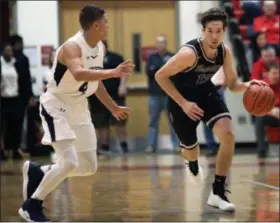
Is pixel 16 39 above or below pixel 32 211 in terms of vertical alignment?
above

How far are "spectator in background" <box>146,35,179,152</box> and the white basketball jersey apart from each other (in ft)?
21.5

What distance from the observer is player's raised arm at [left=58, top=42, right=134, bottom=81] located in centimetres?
523

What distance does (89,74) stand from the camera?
541cm

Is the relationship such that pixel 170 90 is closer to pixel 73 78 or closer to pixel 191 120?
pixel 191 120

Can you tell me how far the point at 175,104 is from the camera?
656cm

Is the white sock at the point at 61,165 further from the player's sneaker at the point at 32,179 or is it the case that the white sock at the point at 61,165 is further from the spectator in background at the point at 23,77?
the spectator in background at the point at 23,77

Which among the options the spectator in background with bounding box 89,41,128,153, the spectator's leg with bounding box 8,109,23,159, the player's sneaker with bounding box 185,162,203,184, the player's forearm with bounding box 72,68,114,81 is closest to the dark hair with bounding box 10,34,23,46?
the spectator's leg with bounding box 8,109,23,159

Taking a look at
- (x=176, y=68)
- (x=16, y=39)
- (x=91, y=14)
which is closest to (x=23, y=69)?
(x=16, y=39)

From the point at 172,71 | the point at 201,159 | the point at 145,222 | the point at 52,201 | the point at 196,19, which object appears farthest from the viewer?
the point at 196,19

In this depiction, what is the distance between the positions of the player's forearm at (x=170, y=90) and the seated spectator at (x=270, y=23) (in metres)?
6.49

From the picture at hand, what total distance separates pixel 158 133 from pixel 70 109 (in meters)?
7.70

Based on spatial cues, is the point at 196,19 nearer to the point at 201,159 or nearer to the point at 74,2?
the point at 74,2

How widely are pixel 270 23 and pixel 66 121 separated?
737cm

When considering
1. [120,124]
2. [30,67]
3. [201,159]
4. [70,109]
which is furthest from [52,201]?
[30,67]
